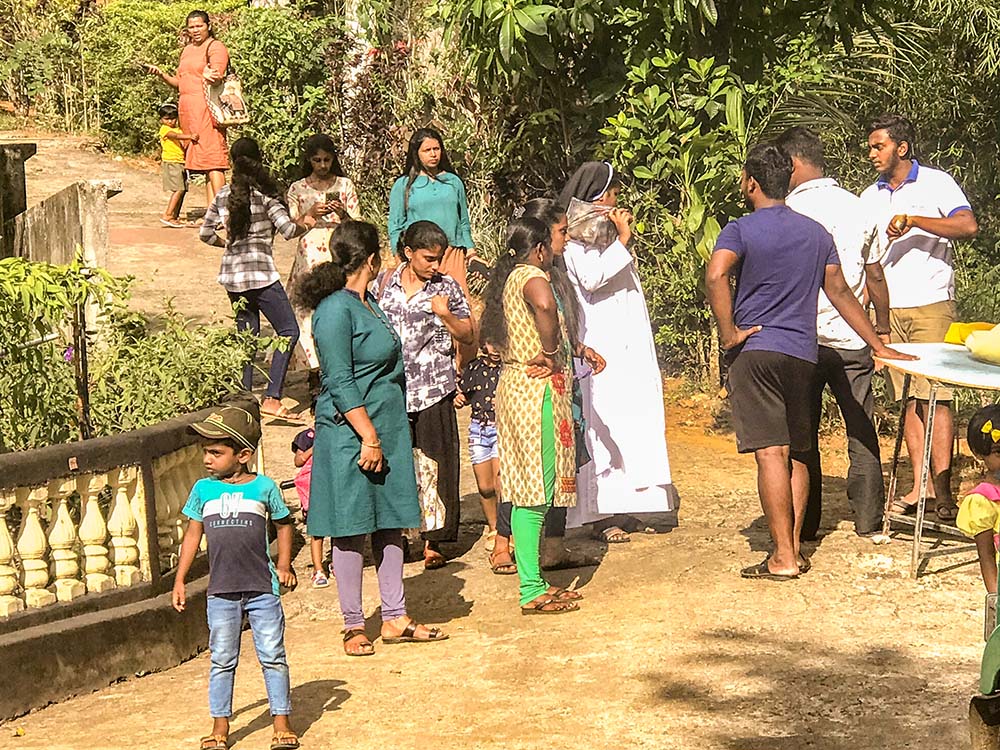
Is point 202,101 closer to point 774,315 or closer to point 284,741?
point 774,315

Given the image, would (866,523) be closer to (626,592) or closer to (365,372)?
(626,592)

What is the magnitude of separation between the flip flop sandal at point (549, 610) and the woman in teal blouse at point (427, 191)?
293cm

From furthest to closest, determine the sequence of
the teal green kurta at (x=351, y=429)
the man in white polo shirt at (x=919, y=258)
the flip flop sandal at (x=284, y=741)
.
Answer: the man in white polo shirt at (x=919, y=258) < the teal green kurta at (x=351, y=429) < the flip flop sandal at (x=284, y=741)

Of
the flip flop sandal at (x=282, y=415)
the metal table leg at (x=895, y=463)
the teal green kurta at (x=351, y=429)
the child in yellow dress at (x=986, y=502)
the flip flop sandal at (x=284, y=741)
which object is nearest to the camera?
the child in yellow dress at (x=986, y=502)

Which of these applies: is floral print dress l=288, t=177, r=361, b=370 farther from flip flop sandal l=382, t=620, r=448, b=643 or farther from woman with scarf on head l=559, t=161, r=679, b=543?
flip flop sandal l=382, t=620, r=448, b=643

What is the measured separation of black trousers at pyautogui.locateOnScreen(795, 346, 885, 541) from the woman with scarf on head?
78cm

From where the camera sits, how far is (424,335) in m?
7.54

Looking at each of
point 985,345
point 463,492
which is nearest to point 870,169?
point 463,492

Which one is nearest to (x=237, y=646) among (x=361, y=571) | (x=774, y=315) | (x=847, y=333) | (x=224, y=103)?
(x=361, y=571)

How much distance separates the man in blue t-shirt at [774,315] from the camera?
700cm

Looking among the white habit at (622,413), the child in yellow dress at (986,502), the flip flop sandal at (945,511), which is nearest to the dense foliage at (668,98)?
the white habit at (622,413)

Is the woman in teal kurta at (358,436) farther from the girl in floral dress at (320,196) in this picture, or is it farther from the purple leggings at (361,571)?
the girl in floral dress at (320,196)

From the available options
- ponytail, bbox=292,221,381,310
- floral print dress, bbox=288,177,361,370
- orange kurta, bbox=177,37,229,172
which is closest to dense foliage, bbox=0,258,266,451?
ponytail, bbox=292,221,381,310

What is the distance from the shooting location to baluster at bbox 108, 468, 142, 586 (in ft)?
21.6
